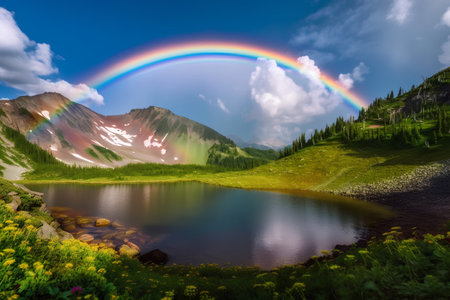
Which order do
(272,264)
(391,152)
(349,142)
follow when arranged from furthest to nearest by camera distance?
1. (349,142)
2. (391,152)
3. (272,264)

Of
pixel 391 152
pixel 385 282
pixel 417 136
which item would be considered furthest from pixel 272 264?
pixel 417 136

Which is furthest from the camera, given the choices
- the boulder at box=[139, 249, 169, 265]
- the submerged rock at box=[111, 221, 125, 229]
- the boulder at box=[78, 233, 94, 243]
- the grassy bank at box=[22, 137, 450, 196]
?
the grassy bank at box=[22, 137, 450, 196]

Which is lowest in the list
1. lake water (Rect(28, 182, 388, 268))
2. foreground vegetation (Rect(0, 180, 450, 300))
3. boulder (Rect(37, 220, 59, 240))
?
lake water (Rect(28, 182, 388, 268))

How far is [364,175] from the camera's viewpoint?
245 ft

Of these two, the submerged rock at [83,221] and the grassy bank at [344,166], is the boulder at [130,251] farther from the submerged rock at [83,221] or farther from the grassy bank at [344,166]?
the grassy bank at [344,166]

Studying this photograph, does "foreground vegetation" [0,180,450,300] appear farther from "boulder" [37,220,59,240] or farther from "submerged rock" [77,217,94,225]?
"submerged rock" [77,217,94,225]

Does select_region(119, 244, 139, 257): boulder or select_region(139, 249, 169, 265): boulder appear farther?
select_region(119, 244, 139, 257): boulder

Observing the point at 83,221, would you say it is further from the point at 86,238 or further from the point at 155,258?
the point at 155,258

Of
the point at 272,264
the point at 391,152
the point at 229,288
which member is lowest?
the point at 272,264

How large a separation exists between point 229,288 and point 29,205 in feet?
87.7

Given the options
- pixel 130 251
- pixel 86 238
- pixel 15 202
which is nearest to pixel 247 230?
pixel 130 251

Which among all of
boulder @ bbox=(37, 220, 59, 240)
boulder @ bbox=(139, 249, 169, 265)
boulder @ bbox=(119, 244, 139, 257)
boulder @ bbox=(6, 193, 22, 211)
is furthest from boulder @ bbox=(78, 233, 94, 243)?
boulder @ bbox=(37, 220, 59, 240)

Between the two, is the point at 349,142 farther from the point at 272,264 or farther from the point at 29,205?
the point at 29,205

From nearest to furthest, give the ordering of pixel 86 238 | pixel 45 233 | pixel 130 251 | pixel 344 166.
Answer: pixel 45 233, pixel 130 251, pixel 86 238, pixel 344 166
